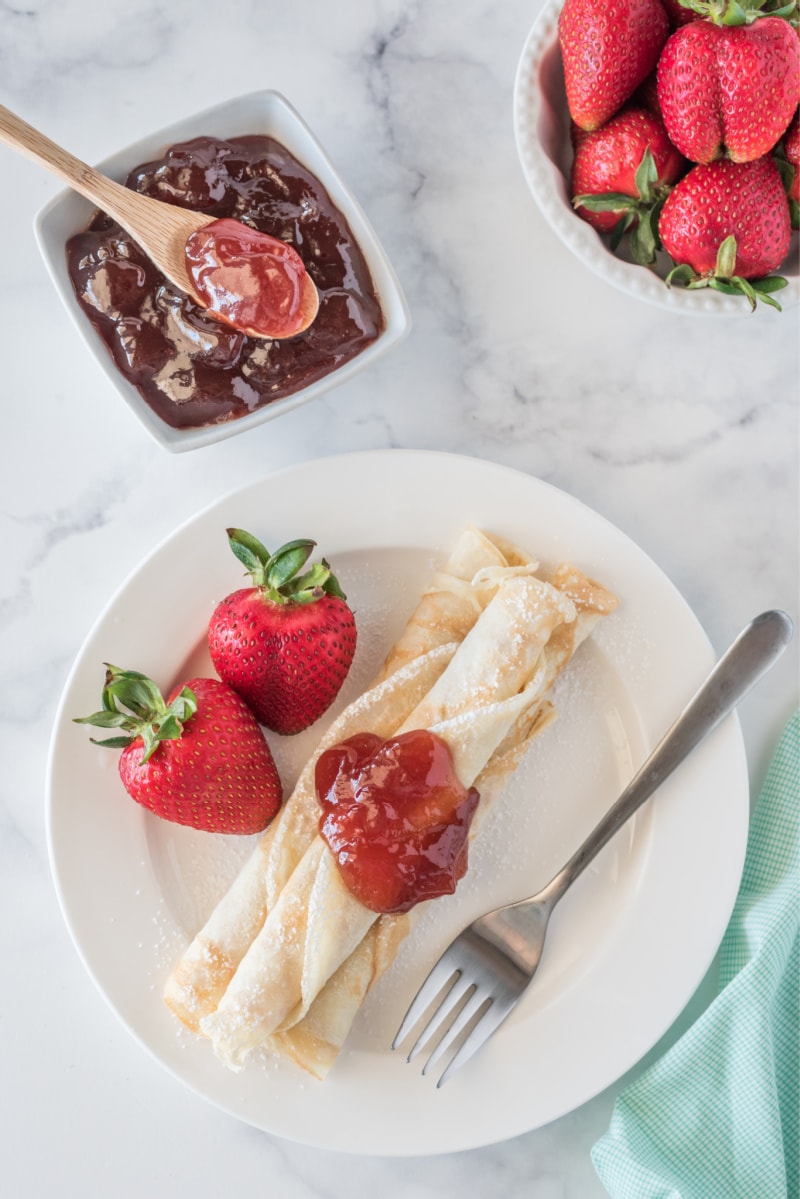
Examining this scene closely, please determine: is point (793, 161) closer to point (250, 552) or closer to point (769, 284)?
point (769, 284)

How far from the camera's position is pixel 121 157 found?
1.71m

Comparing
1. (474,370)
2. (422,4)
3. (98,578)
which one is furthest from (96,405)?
(422,4)

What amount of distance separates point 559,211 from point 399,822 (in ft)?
3.60

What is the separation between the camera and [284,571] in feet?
5.54

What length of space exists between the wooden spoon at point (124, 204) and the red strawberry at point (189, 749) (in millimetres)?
645

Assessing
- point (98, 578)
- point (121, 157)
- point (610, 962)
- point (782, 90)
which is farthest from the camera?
point (98, 578)

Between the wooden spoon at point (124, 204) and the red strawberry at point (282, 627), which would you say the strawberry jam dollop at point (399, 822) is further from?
the wooden spoon at point (124, 204)

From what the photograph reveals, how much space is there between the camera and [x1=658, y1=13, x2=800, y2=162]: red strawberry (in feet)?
4.91

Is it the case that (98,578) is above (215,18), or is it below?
below

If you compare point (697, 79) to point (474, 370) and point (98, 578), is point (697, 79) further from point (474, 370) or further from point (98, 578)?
point (98, 578)

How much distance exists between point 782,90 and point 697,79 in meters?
0.13

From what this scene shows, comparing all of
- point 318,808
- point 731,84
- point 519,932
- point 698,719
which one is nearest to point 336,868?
point 318,808

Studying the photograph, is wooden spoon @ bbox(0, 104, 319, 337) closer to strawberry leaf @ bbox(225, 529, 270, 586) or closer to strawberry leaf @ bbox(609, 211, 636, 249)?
strawberry leaf @ bbox(225, 529, 270, 586)

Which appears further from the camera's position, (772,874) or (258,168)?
(772,874)
